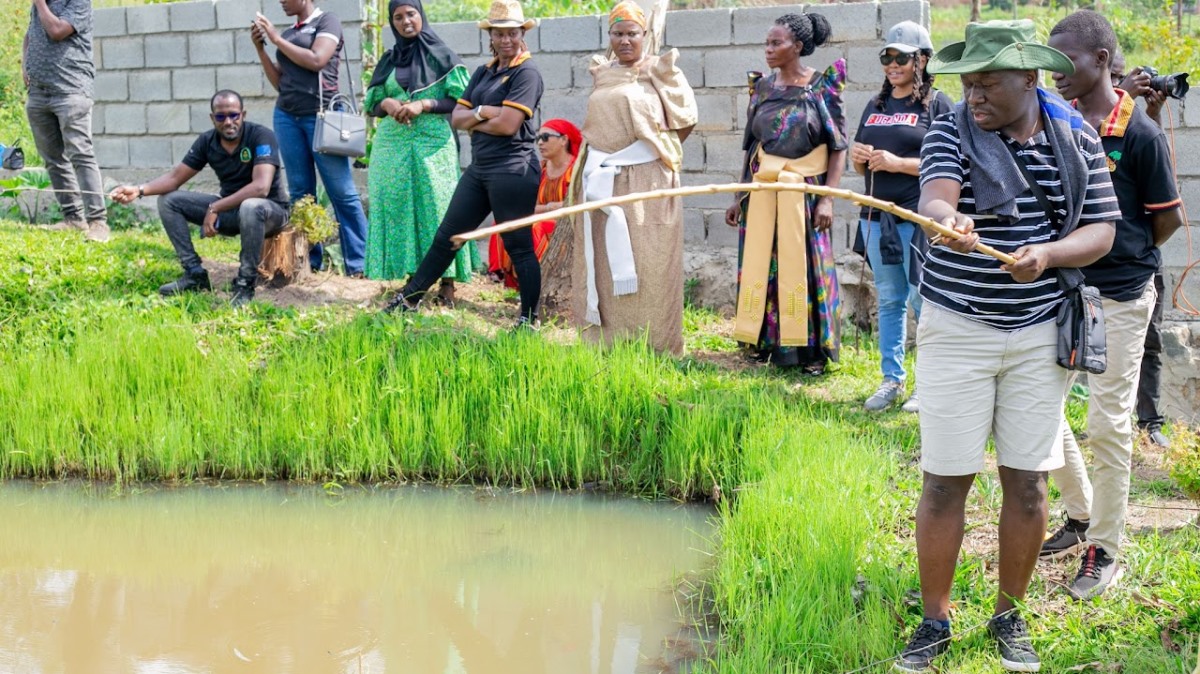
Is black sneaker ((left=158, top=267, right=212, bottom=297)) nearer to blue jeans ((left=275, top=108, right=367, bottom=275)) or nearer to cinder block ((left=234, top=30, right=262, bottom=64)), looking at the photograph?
blue jeans ((left=275, top=108, right=367, bottom=275))

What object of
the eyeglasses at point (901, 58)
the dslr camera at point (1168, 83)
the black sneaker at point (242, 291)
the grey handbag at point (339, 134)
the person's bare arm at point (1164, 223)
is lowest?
the black sneaker at point (242, 291)

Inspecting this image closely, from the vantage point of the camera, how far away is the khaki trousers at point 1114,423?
4.38 meters

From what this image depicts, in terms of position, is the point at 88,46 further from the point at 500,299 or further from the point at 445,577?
the point at 445,577

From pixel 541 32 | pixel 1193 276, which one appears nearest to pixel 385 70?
pixel 541 32

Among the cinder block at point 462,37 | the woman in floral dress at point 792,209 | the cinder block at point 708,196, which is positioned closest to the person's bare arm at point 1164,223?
the woman in floral dress at point 792,209

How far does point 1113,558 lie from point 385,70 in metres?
5.60

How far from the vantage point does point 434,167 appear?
840cm

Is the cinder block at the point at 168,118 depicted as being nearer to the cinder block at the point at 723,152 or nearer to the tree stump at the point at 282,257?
the tree stump at the point at 282,257

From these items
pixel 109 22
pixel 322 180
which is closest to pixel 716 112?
pixel 322 180

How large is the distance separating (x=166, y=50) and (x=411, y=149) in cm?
364

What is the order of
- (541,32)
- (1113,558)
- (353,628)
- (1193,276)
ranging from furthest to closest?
(541,32), (1193,276), (353,628), (1113,558)

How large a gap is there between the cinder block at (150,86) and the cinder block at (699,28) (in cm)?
449

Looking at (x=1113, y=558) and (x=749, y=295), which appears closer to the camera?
(x=1113, y=558)

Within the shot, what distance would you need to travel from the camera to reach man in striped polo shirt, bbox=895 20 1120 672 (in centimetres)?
371
